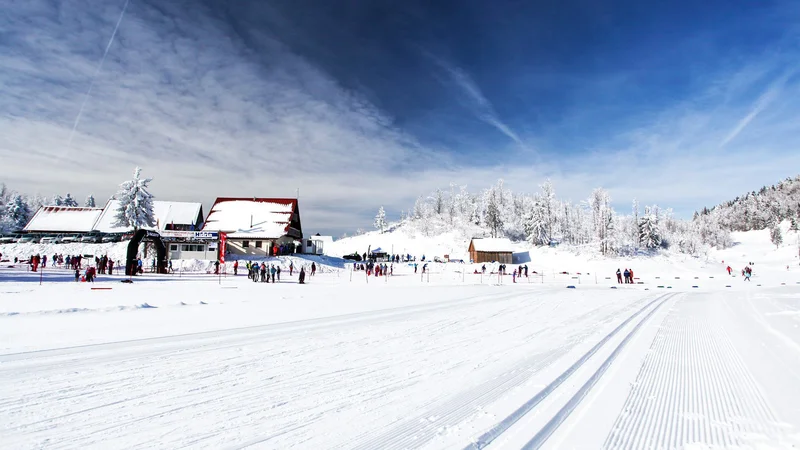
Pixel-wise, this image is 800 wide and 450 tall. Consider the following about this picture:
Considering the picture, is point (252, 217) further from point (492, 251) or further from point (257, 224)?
point (492, 251)

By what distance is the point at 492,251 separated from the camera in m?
64.9

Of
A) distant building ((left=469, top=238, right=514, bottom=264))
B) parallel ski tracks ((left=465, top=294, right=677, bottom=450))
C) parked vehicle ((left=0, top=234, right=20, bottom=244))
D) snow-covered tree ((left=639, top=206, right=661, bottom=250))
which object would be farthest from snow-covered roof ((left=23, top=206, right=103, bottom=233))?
snow-covered tree ((left=639, top=206, right=661, bottom=250))

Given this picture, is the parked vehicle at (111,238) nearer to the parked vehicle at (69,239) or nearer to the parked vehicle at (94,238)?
the parked vehicle at (94,238)

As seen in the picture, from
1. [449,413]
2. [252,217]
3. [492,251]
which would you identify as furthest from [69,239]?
[492,251]

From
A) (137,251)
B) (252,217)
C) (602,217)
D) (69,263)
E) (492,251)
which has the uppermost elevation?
(602,217)

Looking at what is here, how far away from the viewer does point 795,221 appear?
120 metres

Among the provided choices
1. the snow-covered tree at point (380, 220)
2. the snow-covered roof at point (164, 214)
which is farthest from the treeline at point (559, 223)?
the snow-covered roof at point (164, 214)

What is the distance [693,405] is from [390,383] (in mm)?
3721

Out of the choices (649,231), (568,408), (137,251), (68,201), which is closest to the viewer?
(568,408)

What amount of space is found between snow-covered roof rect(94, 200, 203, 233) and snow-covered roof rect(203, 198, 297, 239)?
368 cm

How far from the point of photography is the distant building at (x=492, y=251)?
64.6 metres

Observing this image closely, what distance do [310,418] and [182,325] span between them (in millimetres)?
7308

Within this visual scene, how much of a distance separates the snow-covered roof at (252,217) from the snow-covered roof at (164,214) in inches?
145

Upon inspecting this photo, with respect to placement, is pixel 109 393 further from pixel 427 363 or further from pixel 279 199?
pixel 279 199
